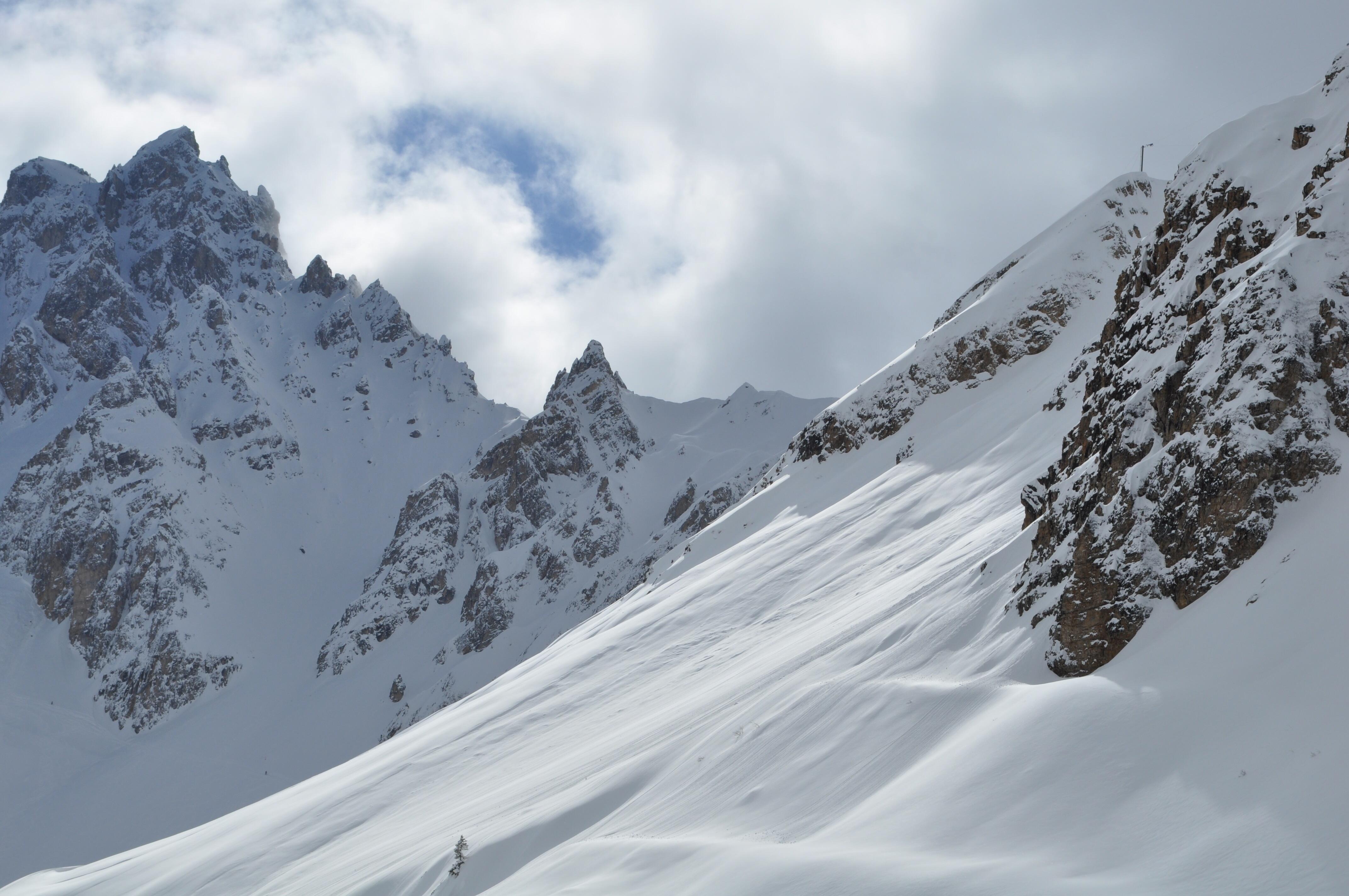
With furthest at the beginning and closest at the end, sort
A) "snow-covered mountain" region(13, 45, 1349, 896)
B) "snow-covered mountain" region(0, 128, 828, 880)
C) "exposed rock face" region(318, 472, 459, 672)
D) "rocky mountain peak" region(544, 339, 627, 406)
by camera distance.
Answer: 1. "rocky mountain peak" region(544, 339, 627, 406)
2. "exposed rock face" region(318, 472, 459, 672)
3. "snow-covered mountain" region(0, 128, 828, 880)
4. "snow-covered mountain" region(13, 45, 1349, 896)

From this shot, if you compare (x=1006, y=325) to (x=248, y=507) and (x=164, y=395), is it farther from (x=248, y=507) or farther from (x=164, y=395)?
(x=164, y=395)

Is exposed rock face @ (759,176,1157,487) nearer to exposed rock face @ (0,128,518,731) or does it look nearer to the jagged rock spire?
exposed rock face @ (0,128,518,731)

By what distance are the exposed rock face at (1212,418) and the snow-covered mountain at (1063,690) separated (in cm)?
4

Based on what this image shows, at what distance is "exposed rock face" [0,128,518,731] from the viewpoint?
116750 millimetres

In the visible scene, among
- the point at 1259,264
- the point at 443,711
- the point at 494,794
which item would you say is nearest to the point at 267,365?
the point at 443,711

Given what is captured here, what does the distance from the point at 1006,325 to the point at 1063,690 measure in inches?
1232

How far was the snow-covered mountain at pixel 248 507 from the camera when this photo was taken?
322ft

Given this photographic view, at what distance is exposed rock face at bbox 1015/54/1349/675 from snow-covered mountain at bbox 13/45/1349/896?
39 millimetres

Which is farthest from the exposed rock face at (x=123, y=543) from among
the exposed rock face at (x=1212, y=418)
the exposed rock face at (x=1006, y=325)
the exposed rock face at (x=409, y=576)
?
the exposed rock face at (x=1212, y=418)

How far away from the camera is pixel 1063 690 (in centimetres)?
1121

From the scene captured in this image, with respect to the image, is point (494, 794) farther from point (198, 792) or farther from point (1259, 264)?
point (198, 792)

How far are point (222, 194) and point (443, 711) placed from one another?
19215 centimetres

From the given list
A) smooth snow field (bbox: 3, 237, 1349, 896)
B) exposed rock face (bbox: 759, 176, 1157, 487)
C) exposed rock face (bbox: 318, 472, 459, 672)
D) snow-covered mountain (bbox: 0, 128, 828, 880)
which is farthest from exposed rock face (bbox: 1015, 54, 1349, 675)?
exposed rock face (bbox: 318, 472, 459, 672)

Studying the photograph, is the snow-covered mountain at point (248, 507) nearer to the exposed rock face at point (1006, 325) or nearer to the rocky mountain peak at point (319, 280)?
the rocky mountain peak at point (319, 280)
